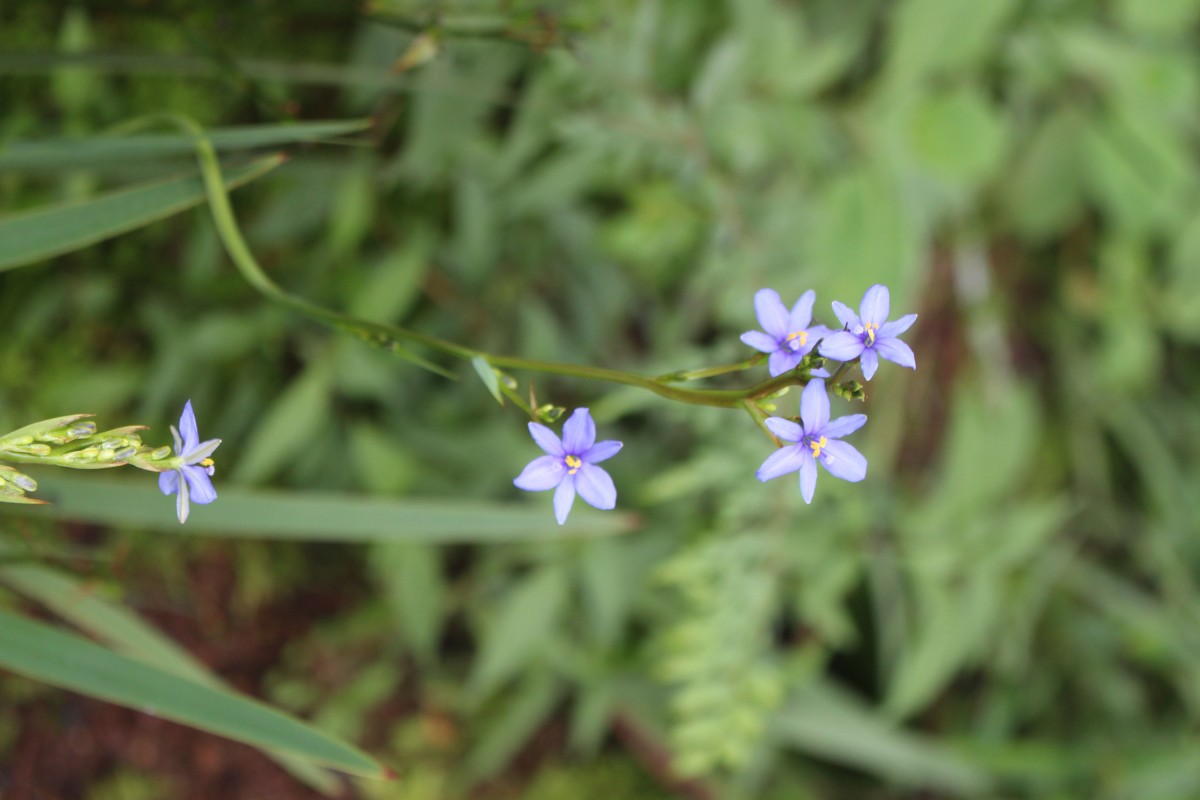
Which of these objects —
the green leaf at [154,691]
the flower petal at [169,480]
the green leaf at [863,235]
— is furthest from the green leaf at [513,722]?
the flower petal at [169,480]

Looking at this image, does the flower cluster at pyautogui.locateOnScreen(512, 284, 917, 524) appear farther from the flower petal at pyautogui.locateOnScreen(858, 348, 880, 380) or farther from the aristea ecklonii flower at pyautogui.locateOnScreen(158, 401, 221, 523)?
the aristea ecklonii flower at pyautogui.locateOnScreen(158, 401, 221, 523)

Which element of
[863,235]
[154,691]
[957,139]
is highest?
[957,139]

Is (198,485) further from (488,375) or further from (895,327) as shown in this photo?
(895,327)

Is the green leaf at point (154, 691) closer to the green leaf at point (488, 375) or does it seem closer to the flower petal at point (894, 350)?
the green leaf at point (488, 375)

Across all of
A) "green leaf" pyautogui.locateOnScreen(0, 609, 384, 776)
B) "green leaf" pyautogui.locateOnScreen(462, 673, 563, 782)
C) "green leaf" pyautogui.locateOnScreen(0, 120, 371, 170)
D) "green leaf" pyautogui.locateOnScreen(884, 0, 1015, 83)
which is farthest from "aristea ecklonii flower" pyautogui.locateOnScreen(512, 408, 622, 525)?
"green leaf" pyautogui.locateOnScreen(884, 0, 1015, 83)

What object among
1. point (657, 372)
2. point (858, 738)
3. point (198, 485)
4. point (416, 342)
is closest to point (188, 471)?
point (198, 485)

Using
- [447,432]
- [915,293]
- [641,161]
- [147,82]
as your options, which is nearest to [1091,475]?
[915,293]
